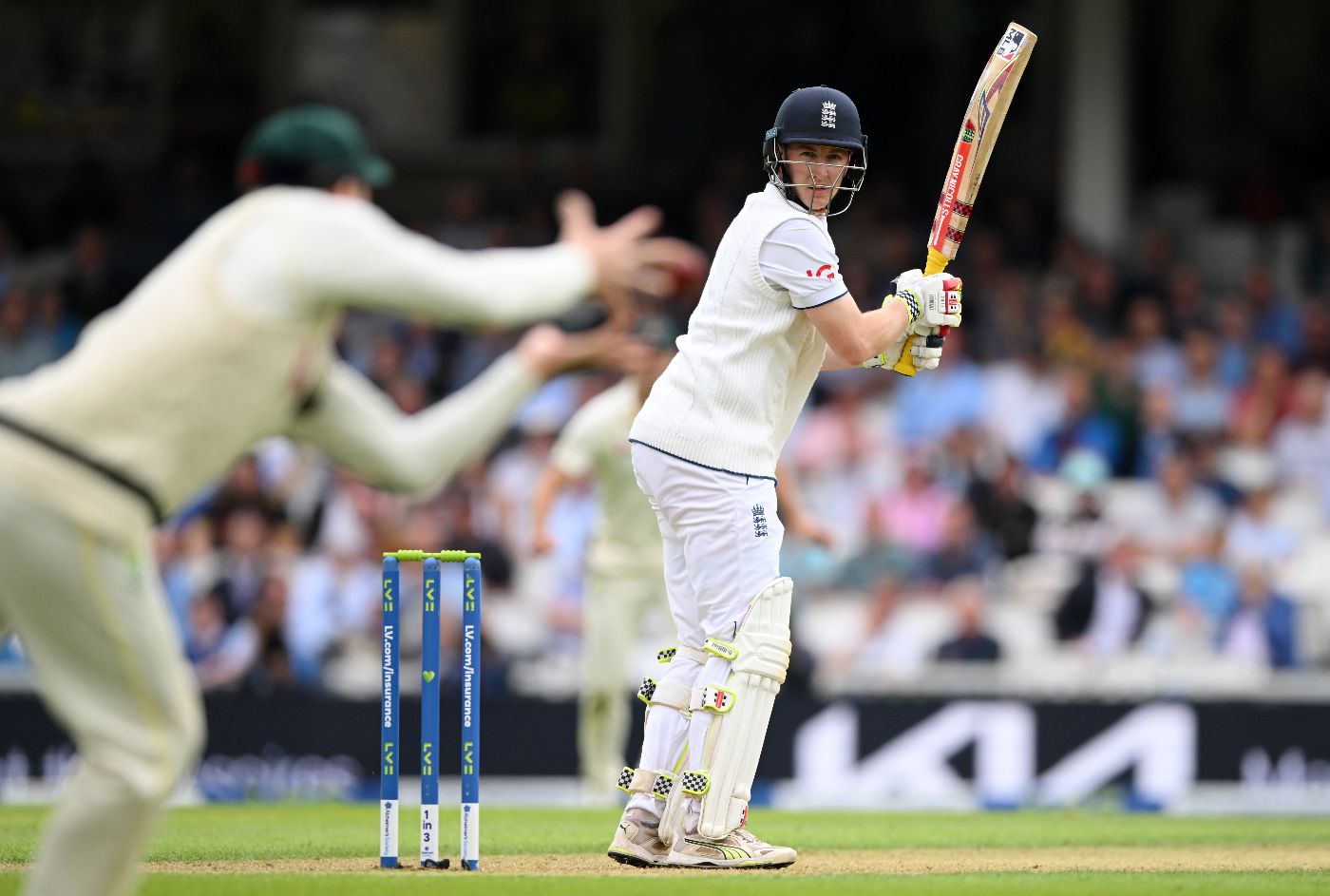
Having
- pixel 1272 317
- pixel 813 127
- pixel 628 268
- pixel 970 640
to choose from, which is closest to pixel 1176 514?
pixel 970 640

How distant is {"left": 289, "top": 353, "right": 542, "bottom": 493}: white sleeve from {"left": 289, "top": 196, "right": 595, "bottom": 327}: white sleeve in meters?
0.17

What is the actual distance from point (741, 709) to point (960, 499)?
812cm

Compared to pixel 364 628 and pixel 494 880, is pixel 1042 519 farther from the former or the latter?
pixel 494 880

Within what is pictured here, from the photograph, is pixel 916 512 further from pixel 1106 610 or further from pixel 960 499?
pixel 1106 610

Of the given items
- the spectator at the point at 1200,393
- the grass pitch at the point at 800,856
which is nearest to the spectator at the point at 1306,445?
the spectator at the point at 1200,393

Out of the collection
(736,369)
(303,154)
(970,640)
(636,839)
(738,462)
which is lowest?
(970,640)

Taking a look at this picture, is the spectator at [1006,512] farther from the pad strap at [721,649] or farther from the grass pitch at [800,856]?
→ the pad strap at [721,649]

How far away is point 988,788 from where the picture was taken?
39.1 ft

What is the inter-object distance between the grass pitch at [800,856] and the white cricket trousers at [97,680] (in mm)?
1366

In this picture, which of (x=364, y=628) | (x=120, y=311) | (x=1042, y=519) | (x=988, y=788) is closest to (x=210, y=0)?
(x=364, y=628)

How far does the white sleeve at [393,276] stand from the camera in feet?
13.8

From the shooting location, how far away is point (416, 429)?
14.5 ft

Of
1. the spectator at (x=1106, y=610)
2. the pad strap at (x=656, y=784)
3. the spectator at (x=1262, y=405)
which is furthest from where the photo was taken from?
the spectator at (x=1262, y=405)

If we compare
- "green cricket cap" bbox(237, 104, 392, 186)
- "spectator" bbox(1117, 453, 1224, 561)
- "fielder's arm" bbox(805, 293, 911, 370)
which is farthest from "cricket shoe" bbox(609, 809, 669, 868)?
"spectator" bbox(1117, 453, 1224, 561)
